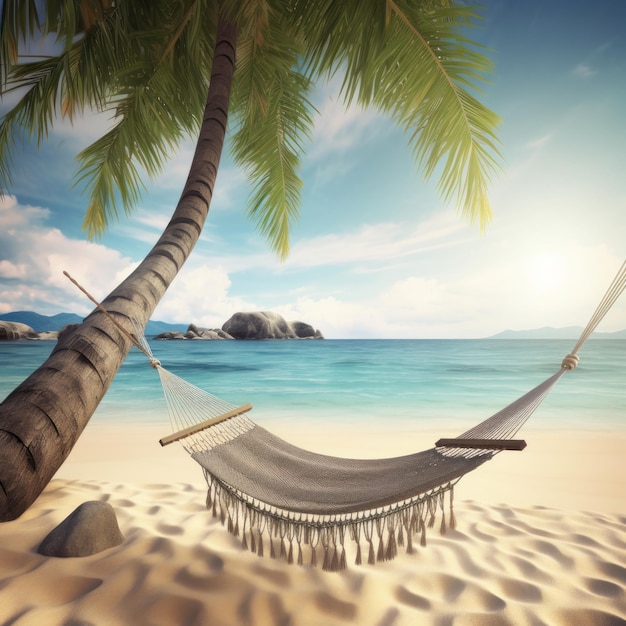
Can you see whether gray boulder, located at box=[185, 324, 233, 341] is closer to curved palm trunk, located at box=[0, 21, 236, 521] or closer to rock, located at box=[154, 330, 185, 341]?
rock, located at box=[154, 330, 185, 341]

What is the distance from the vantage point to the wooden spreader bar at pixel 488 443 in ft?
3.09

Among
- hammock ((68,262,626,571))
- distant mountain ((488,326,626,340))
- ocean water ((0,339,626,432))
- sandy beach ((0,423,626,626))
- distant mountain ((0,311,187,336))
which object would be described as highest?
distant mountain ((488,326,626,340))

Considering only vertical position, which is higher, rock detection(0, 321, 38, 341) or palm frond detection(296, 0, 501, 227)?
palm frond detection(296, 0, 501, 227)

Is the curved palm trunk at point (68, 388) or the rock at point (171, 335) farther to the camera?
the rock at point (171, 335)

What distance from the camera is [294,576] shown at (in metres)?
1.10

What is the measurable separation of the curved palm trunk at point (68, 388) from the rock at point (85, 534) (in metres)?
0.12

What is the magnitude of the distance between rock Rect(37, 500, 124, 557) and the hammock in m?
0.29

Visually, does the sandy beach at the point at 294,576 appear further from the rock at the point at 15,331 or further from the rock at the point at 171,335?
the rock at the point at 171,335

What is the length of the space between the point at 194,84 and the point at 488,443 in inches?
94.6

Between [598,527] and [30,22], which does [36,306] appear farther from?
[598,527]

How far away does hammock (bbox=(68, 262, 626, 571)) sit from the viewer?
1.02 m

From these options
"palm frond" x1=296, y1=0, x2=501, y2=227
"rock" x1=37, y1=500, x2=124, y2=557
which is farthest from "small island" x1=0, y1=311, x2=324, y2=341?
"rock" x1=37, y1=500, x2=124, y2=557

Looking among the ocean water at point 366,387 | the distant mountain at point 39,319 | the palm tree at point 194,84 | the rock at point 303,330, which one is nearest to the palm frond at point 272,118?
the palm tree at point 194,84

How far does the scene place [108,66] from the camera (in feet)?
6.72
